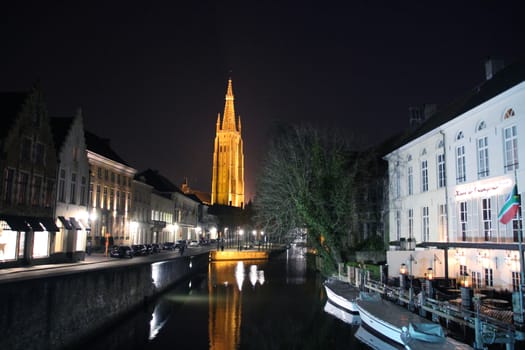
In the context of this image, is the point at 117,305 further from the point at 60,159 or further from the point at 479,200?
the point at 479,200

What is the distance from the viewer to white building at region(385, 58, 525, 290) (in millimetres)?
23203

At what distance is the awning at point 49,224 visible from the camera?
3083 centimetres

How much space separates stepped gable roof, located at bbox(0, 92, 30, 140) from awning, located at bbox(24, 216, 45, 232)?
560cm

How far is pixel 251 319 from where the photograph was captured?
26891mm

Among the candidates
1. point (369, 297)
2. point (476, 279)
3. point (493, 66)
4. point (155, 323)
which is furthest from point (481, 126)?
point (155, 323)

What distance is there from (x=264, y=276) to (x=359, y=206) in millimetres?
12888

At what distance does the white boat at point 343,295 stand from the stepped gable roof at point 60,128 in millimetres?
22260

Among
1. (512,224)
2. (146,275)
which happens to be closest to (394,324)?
(512,224)

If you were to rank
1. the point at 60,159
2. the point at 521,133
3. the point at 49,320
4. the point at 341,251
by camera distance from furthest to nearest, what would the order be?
the point at 341,251 < the point at 60,159 < the point at 521,133 < the point at 49,320

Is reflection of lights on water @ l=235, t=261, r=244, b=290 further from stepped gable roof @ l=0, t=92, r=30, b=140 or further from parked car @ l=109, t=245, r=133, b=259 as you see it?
stepped gable roof @ l=0, t=92, r=30, b=140

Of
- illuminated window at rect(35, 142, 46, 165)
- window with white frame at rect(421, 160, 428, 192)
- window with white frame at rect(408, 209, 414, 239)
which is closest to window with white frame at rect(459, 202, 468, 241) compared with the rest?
window with white frame at rect(421, 160, 428, 192)

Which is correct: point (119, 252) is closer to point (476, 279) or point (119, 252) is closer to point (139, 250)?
point (139, 250)

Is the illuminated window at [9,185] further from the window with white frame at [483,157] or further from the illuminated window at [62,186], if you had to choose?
the window with white frame at [483,157]

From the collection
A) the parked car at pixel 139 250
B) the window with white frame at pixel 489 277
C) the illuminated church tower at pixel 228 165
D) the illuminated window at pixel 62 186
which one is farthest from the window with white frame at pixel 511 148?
the illuminated church tower at pixel 228 165
